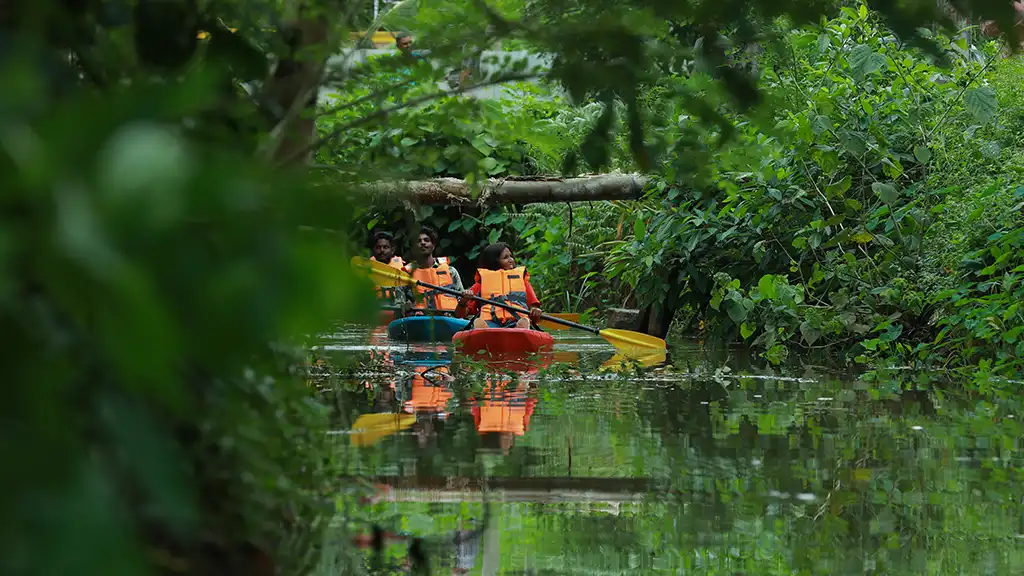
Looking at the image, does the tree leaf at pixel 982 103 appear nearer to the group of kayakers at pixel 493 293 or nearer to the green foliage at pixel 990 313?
the green foliage at pixel 990 313

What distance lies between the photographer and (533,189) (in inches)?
347

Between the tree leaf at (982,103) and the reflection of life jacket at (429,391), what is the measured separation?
4.04 meters

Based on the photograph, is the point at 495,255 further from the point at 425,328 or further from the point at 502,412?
the point at 502,412

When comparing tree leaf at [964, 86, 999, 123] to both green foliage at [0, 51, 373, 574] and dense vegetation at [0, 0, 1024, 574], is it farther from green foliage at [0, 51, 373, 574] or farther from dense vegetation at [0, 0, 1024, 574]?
green foliage at [0, 51, 373, 574]

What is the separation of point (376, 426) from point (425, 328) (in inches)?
315

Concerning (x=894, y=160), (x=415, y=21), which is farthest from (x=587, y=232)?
(x=415, y=21)

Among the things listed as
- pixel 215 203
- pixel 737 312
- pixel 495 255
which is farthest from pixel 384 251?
pixel 215 203

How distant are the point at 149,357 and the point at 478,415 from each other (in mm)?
5183

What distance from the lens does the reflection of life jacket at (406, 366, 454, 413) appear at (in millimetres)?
6242

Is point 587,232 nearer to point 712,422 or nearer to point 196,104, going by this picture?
point 712,422

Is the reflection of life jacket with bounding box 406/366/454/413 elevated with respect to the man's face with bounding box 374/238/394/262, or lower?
lower

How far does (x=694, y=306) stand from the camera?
13172 millimetres

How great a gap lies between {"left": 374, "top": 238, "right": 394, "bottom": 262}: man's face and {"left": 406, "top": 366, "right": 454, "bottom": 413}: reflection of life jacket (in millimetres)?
5323

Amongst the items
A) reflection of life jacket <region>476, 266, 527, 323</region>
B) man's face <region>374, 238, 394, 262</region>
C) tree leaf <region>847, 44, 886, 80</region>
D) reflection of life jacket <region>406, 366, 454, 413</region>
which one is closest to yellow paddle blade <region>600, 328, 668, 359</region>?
reflection of life jacket <region>476, 266, 527, 323</region>
